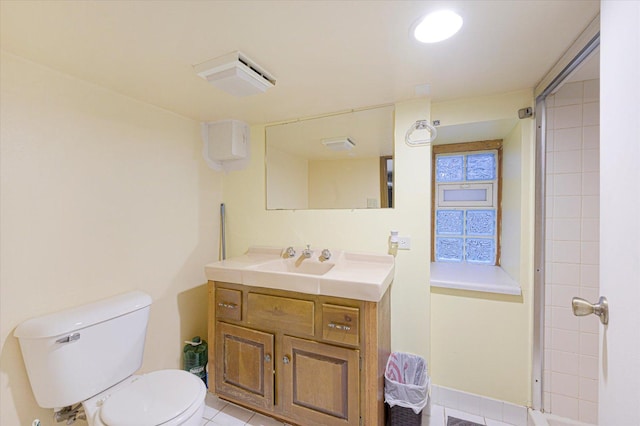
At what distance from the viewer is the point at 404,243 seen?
1.79 metres

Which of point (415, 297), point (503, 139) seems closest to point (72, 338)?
point (415, 297)

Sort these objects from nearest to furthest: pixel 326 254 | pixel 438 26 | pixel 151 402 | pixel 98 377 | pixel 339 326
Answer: pixel 438 26, pixel 151 402, pixel 98 377, pixel 339 326, pixel 326 254

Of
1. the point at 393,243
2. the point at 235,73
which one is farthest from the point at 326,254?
the point at 235,73

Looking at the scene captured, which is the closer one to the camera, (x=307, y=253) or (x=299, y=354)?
(x=299, y=354)

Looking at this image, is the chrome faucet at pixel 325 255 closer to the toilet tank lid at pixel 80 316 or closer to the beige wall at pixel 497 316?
the beige wall at pixel 497 316

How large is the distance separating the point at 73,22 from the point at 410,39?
52.0 inches

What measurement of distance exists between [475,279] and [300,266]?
1213mm

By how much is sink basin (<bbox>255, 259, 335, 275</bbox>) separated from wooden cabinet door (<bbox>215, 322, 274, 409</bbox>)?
1.50 feet

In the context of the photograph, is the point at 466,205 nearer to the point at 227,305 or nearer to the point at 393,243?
the point at 393,243

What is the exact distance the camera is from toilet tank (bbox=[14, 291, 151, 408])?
1184mm

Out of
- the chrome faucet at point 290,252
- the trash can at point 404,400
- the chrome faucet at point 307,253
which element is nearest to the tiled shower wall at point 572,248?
the trash can at point 404,400

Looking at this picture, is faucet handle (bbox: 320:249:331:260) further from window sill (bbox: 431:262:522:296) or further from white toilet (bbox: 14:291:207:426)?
white toilet (bbox: 14:291:207:426)

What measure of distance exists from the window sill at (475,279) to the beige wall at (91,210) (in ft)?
6.04

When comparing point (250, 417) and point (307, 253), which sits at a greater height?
point (307, 253)
